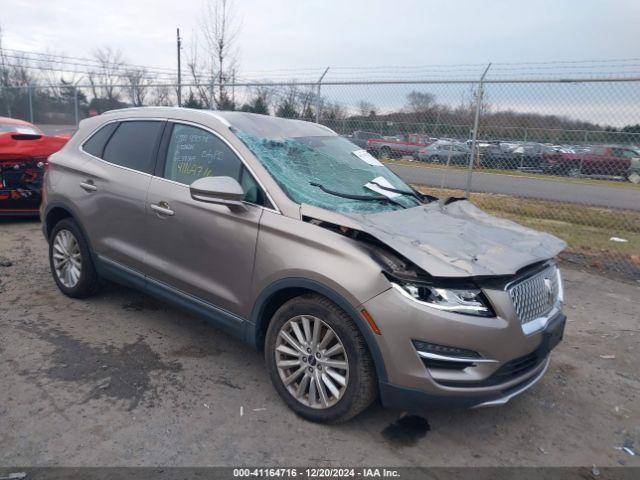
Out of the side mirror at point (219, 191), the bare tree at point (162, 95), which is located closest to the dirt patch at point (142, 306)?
the side mirror at point (219, 191)

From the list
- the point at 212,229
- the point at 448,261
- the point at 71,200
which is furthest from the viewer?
the point at 71,200

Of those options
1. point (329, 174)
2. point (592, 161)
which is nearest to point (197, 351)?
point (329, 174)

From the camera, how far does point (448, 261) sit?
2.75m

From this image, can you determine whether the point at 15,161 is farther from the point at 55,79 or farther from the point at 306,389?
the point at 55,79

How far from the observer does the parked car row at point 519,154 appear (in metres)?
6.95

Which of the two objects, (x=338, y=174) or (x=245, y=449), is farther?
(x=338, y=174)

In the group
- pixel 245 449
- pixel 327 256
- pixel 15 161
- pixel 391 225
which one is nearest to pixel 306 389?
pixel 245 449

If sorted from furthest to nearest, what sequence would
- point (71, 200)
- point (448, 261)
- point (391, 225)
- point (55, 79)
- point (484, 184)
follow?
1. point (55, 79)
2. point (484, 184)
3. point (71, 200)
4. point (391, 225)
5. point (448, 261)

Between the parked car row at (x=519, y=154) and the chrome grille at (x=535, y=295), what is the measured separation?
14.8 ft

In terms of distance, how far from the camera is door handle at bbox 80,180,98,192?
4.41m

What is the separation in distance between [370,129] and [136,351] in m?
5.91

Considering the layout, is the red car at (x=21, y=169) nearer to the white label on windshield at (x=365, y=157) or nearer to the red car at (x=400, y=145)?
the red car at (x=400, y=145)

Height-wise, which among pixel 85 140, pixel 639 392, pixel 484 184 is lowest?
pixel 639 392

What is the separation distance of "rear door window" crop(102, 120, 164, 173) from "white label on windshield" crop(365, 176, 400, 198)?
5.63ft
